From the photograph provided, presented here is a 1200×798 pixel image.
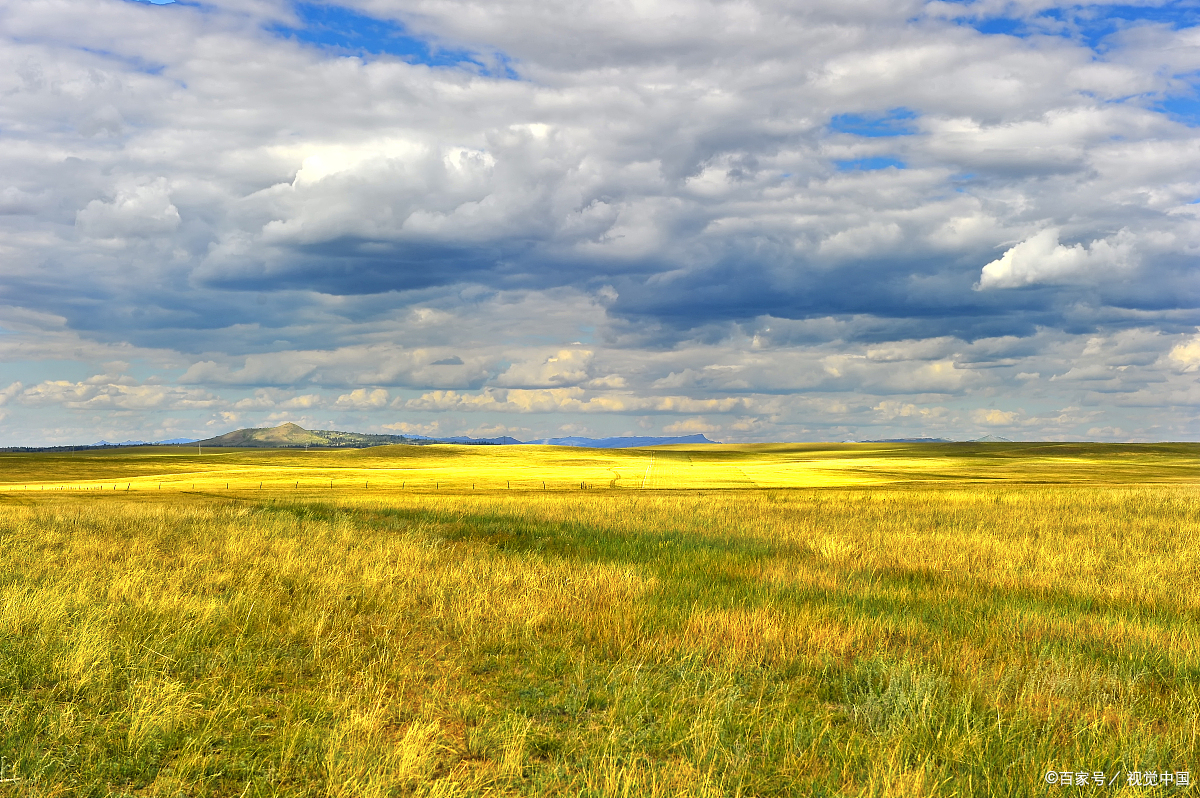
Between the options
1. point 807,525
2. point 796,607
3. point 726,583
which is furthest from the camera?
point 807,525

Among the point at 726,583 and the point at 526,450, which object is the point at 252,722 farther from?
the point at 526,450

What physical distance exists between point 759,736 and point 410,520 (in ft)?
73.1

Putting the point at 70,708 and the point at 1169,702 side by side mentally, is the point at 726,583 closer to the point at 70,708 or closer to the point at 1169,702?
the point at 1169,702

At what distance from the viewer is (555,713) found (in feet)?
26.6

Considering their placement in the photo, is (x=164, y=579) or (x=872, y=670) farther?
(x=164, y=579)

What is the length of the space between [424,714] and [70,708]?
3569mm

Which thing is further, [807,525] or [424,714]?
[807,525]

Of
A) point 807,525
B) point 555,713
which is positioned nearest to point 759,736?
point 555,713

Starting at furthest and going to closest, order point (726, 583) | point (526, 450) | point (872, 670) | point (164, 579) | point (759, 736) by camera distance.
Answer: point (526, 450) → point (726, 583) → point (164, 579) → point (872, 670) → point (759, 736)

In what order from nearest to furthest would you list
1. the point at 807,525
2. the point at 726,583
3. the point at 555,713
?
1. the point at 555,713
2. the point at 726,583
3. the point at 807,525

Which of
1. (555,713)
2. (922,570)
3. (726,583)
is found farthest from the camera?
(922,570)

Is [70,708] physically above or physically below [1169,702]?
above

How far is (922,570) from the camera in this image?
677 inches

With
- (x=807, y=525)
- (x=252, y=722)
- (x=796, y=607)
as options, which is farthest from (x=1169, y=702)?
(x=807, y=525)
